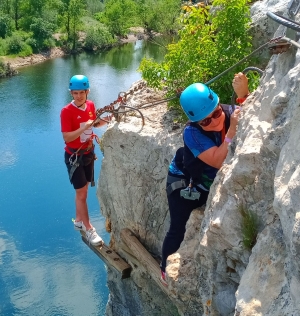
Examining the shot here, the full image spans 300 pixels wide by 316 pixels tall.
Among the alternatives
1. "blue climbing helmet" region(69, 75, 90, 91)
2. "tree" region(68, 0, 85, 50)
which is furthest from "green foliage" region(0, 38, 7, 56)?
"blue climbing helmet" region(69, 75, 90, 91)

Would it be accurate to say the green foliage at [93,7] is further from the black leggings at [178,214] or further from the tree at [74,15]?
the black leggings at [178,214]

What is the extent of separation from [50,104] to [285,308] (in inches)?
879

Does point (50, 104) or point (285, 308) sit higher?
point (285, 308)

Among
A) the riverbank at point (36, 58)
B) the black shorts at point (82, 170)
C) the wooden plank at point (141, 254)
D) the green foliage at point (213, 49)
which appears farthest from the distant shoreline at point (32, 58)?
the green foliage at point (213, 49)

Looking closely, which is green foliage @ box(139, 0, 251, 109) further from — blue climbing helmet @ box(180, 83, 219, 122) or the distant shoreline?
the distant shoreline

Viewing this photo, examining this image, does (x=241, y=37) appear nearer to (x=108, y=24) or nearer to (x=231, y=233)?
(x=231, y=233)

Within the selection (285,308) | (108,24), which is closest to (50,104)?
(285,308)

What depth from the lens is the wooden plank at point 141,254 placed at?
207 inches

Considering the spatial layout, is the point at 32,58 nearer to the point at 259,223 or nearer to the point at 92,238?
the point at 92,238

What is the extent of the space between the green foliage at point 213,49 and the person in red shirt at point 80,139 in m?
1.13

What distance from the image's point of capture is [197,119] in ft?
11.5

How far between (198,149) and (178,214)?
2.62ft

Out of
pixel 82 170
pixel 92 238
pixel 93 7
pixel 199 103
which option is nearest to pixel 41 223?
pixel 92 238

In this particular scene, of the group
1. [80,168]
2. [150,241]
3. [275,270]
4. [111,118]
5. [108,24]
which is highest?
[275,270]
